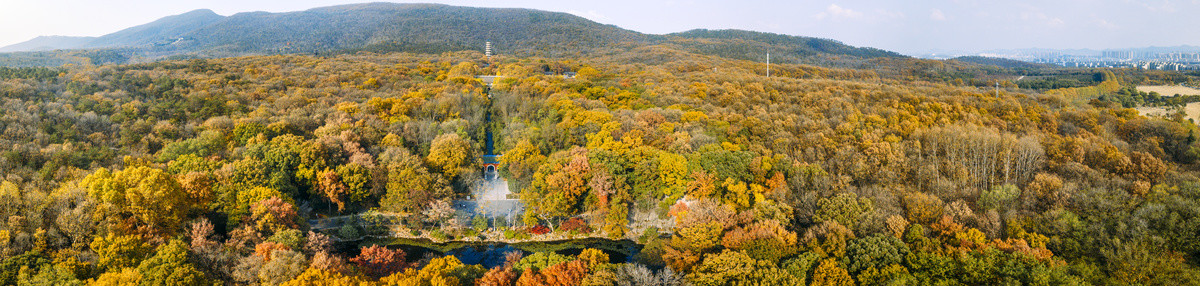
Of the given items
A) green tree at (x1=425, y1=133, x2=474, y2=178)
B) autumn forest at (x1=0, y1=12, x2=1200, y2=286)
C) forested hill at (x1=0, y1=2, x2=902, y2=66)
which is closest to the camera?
autumn forest at (x1=0, y1=12, x2=1200, y2=286)

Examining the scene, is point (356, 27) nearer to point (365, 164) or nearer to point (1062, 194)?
point (365, 164)

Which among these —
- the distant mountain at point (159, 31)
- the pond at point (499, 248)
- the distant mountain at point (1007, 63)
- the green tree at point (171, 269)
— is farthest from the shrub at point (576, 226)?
the distant mountain at point (159, 31)

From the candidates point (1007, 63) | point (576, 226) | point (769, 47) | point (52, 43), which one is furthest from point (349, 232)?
point (52, 43)

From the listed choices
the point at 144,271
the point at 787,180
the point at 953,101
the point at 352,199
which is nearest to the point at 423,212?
the point at 352,199

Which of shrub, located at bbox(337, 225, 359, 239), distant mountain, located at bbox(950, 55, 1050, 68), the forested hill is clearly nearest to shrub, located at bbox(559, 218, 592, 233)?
shrub, located at bbox(337, 225, 359, 239)

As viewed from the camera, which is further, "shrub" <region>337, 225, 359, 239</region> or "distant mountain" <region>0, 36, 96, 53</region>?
"distant mountain" <region>0, 36, 96, 53</region>

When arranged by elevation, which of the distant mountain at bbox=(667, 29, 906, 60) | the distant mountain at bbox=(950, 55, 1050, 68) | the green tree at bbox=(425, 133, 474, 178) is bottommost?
the green tree at bbox=(425, 133, 474, 178)

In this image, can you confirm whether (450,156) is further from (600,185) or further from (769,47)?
(769,47)

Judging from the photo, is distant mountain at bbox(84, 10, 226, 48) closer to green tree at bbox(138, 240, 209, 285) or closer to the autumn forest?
the autumn forest

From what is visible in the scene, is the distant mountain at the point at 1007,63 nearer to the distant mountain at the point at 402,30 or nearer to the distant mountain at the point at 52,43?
the distant mountain at the point at 402,30
